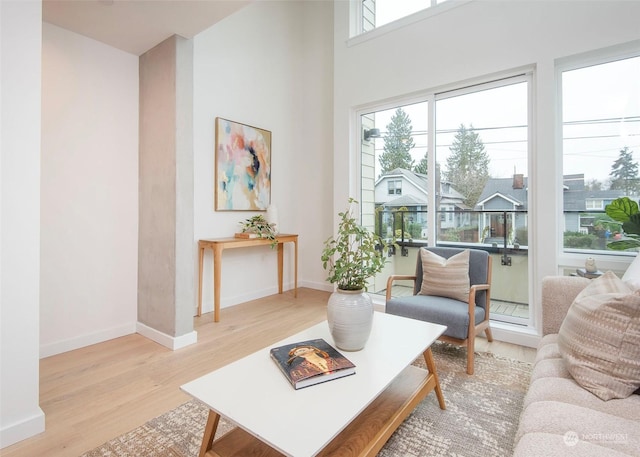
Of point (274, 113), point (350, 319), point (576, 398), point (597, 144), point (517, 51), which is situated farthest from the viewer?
point (274, 113)

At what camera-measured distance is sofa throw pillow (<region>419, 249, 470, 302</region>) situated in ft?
8.36

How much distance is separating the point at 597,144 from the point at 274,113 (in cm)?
340

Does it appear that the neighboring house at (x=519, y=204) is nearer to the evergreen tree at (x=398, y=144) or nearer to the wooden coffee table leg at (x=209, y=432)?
the evergreen tree at (x=398, y=144)

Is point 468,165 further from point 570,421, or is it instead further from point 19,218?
point 19,218

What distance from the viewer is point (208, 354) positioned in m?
2.54

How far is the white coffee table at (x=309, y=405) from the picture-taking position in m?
1.02

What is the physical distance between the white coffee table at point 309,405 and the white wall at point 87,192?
80.2 inches

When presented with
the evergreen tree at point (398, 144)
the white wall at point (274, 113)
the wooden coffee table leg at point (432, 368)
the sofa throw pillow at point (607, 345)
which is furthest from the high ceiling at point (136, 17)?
the sofa throw pillow at point (607, 345)

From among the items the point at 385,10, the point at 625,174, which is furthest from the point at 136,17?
the point at 625,174

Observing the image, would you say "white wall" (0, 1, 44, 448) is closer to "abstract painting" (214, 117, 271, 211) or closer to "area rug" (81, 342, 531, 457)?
"area rug" (81, 342, 531, 457)

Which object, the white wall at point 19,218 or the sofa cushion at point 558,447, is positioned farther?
the white wall at point 19,218

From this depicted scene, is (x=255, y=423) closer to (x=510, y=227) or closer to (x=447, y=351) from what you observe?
(x=447, y=351)

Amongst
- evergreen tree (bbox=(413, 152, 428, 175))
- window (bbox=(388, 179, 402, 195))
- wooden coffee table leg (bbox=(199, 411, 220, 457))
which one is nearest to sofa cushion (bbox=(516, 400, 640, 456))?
wooden coffee table leg (bbox=(199, 411, 220, 457))

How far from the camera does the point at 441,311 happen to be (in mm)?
2324
